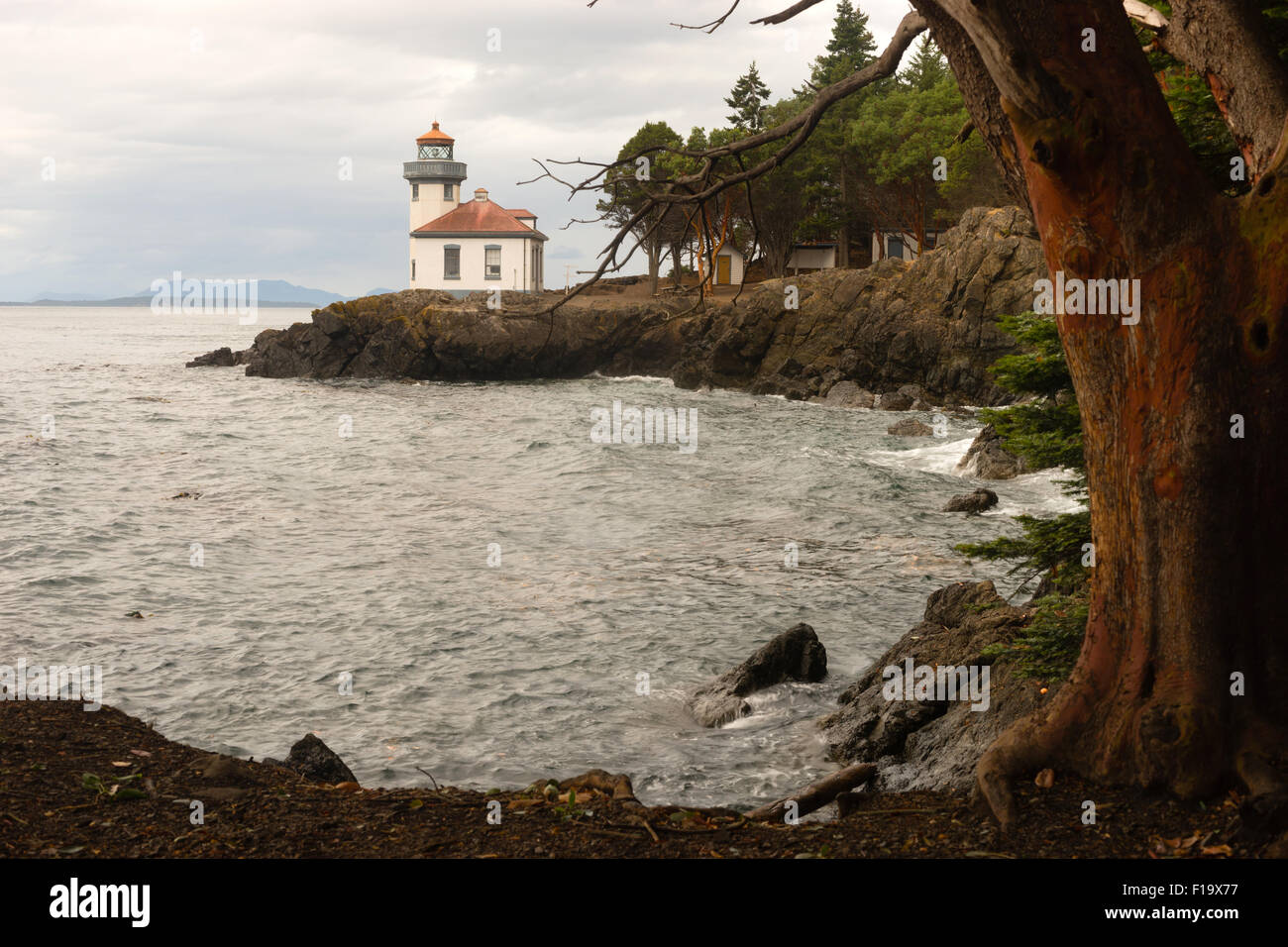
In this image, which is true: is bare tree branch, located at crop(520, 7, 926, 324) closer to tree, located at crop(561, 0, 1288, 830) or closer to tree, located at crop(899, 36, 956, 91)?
tree, located at crop(561, 0, 1288, 830)

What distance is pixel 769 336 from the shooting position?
177ft

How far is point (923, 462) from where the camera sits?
101 feet

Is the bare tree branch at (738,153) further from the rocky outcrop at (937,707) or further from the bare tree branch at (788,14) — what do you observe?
the rocky outcrop at (937,707)

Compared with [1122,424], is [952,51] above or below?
above

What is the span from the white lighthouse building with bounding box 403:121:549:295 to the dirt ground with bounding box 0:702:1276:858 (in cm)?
7454

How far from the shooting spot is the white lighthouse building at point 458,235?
80375 millimetres

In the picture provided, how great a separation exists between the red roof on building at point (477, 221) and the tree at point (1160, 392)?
76744 millimetres

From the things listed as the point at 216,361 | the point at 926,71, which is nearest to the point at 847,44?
the point at 926,71

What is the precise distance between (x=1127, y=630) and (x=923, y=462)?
25470 millimetres

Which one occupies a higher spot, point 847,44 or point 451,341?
point 847,44

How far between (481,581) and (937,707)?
9.46m

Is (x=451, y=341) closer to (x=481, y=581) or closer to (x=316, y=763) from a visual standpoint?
(x=481, y=581)
